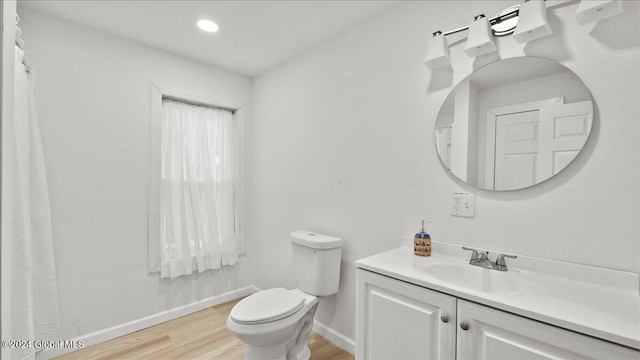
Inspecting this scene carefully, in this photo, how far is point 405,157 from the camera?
180 cm

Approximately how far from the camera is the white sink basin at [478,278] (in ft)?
3.95

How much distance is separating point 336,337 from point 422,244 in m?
1.10

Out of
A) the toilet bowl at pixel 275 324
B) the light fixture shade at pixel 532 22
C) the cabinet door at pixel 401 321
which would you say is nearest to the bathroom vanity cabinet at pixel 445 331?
the cabinet door at pixel 401 321

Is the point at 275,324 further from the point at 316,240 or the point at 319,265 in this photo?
the point at 316,240

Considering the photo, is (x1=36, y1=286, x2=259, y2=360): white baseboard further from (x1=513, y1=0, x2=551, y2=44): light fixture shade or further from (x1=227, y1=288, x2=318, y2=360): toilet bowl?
(x1=513, y1=0, x2=551, y2=44): light fixture shade

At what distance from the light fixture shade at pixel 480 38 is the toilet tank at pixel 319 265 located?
1.42 meters

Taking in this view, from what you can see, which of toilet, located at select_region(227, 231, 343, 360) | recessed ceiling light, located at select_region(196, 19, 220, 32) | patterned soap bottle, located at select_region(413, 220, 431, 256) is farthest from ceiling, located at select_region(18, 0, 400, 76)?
toilet, located at select_region(227, 231, 343, 360)

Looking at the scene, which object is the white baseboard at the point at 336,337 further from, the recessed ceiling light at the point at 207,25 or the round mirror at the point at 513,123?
the recessed ceiling light at the point at 207,25

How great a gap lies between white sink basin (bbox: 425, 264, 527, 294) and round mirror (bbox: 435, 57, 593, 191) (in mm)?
413

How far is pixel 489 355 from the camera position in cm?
101

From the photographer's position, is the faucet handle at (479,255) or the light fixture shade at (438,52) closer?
the faucet handle at (479,255)

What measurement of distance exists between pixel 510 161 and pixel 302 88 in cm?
170

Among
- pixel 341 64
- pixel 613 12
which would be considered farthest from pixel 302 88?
pixel 613 12

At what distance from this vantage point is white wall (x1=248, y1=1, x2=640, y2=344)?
3.80 ft
